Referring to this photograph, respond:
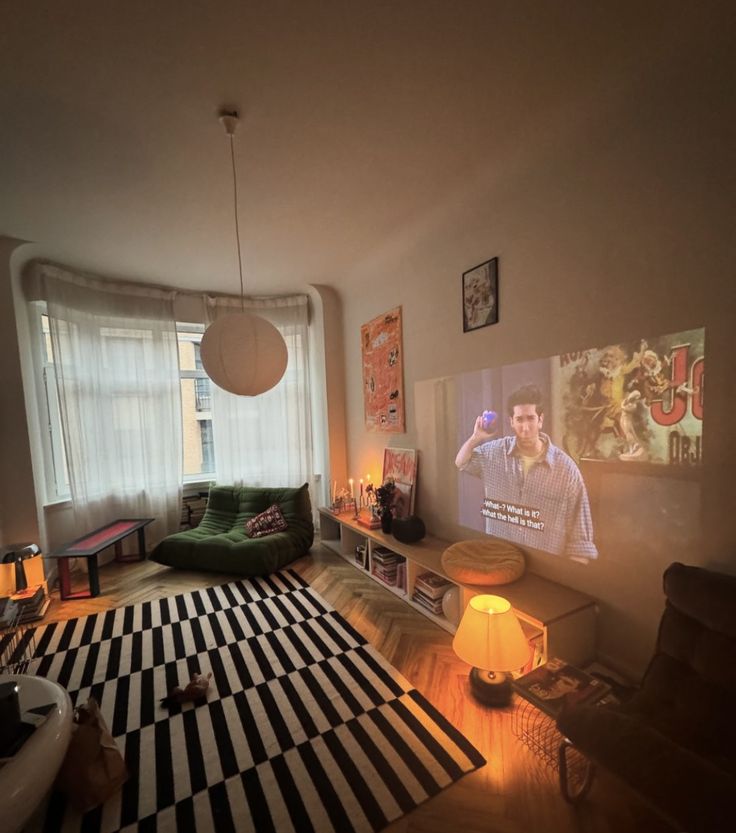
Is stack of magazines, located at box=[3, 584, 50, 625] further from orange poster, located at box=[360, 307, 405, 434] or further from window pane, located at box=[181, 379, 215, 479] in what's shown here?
orange poster, located at box=[360, 307, 405, 434]

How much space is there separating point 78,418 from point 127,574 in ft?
5.01

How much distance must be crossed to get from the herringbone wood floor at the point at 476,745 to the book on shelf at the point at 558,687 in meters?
0.25

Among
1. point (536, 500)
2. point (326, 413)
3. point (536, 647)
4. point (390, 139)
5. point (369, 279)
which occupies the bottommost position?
point (536, 647)

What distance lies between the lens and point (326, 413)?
13.7 ft

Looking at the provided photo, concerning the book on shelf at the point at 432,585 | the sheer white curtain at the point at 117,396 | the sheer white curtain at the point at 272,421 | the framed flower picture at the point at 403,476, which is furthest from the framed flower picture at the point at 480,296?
the sheer white curtain at the point at 117,396

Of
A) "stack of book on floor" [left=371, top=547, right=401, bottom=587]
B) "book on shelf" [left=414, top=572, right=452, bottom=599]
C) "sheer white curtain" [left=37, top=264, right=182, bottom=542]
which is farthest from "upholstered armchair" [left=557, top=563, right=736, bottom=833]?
"sheer white curtain" [left=37, top=264, right=182, bottom=542]

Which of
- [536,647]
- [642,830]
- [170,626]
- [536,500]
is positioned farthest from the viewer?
[170,626]

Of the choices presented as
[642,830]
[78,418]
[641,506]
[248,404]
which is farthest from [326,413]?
[642,830]

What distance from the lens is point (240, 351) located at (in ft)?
6.21

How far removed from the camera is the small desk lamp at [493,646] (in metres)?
1.62

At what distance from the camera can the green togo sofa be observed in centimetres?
316

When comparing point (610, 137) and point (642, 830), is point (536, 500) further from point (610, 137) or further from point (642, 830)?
point (610, 137)

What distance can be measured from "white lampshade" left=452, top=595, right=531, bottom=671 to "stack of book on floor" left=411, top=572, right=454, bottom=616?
2.42 ft

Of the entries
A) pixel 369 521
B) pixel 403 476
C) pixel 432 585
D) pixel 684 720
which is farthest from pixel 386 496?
pixel 684 720
